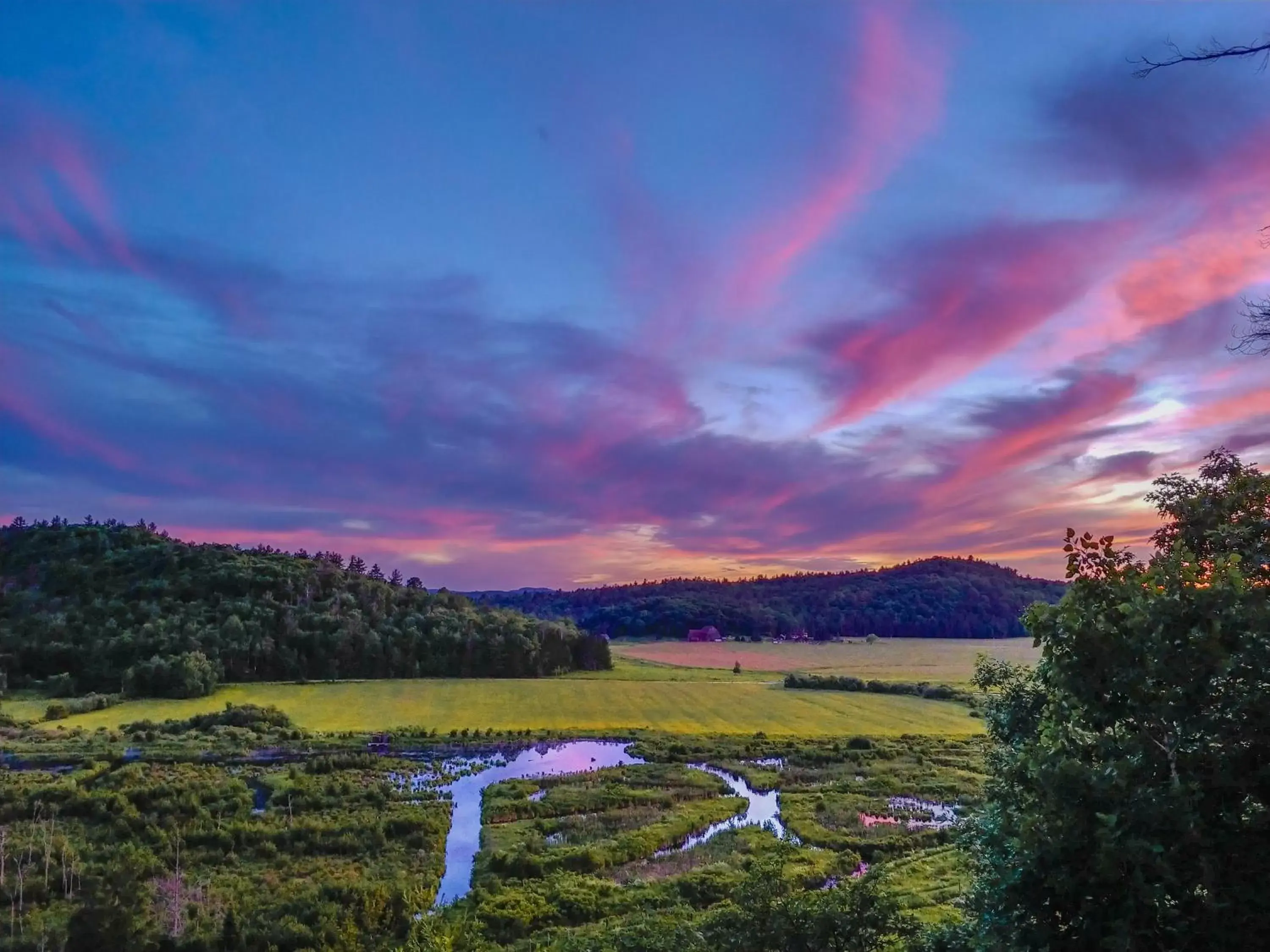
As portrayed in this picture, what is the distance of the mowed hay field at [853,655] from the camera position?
130m

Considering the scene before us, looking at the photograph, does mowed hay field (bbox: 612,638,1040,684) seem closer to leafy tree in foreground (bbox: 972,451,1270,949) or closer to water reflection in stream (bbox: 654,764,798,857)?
water reflection in stream (bbox: 654,764,798,857)

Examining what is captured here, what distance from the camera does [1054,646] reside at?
11445mm

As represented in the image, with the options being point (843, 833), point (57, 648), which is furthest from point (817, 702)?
point (57, 648)

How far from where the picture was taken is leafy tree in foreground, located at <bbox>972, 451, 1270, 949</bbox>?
916cm

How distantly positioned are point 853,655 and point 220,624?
391 ft

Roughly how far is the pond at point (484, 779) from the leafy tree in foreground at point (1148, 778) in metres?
29.7

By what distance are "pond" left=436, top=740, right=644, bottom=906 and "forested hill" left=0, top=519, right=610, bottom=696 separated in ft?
179

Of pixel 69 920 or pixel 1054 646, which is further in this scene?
pixel 69 920

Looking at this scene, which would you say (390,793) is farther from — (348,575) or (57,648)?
(348,575)

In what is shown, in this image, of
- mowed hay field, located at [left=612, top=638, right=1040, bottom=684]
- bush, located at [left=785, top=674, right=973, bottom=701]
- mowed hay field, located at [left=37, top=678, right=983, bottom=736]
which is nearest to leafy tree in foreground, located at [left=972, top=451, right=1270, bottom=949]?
mowed hay field, located at [left=37, top=678, right=983, bottom=736]

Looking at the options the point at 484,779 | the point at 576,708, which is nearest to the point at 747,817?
the point at 484,779

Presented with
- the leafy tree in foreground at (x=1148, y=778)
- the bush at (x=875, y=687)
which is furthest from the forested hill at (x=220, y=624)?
the leafy tree in foreground at (x=1148, y=778)

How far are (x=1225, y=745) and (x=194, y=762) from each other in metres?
73.1

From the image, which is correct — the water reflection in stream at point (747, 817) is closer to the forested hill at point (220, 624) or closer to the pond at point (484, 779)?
the pond at point (484, 779)
